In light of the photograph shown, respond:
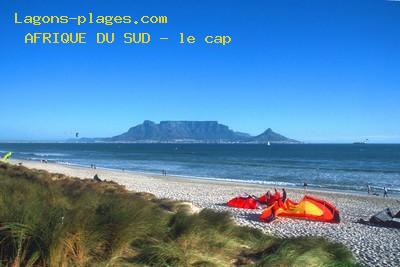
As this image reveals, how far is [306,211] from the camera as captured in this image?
14.7 meters

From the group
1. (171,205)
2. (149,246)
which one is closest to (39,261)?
(149,246)

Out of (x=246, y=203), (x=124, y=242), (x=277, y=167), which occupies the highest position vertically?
(x=124, y=242)

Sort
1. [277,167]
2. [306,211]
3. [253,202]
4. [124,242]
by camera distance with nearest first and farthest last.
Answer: [124,242] < [306,211] < [253,202] < [277,167]

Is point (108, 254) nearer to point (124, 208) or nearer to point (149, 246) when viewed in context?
point (149, 246)

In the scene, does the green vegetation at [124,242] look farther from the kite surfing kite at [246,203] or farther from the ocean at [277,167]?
the ocean at [277,167]

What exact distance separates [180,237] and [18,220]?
7.11ft

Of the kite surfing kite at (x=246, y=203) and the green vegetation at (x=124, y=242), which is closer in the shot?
the green vegetation at (x=124, y=242)

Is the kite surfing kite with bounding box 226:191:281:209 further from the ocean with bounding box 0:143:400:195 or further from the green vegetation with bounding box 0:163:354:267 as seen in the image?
the ocean with bounding box 0:143:400:195

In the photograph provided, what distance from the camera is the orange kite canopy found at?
566 inches

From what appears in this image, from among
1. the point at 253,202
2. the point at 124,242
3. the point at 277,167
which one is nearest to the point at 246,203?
the point at 253,202

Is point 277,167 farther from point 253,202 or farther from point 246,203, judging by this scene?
point 253,202

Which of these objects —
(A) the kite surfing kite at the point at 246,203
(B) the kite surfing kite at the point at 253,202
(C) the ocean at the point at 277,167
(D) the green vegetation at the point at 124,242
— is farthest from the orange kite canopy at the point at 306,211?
(C) the ocean at the point at 277,167

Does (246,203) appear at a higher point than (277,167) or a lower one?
higher

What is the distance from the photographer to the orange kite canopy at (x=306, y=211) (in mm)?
14379
